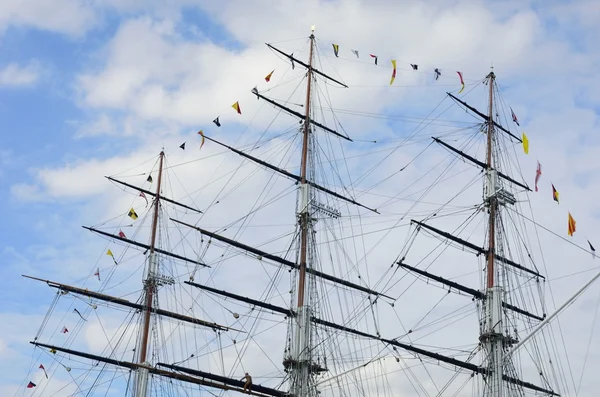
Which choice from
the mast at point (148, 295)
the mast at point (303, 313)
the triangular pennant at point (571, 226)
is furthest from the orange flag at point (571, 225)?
the mast at point (148, 295)

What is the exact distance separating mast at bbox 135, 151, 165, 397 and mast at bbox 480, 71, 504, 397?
72.1 feet

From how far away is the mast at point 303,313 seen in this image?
58.5 meters

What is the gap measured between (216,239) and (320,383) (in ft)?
34.1

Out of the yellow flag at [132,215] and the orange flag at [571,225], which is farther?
the yellow flag at [132,215]

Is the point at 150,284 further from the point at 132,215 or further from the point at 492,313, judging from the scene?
the point at 492,313

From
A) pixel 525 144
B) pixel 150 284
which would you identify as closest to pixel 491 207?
pixel 525 144

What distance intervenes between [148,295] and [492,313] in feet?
83.1

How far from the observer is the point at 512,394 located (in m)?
59.4

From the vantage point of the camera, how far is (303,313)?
198 ft

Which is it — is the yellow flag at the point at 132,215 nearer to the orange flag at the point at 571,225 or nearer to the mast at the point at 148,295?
the mast at the point at 148,295

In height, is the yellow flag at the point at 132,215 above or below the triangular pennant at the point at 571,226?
above

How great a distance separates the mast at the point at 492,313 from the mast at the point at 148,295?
22.0 m

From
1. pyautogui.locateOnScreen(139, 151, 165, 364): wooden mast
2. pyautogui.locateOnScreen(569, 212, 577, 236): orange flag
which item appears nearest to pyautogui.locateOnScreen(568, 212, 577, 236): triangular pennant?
pyautogui.locateOnScreen(569, 212, 577, 236): orange flag

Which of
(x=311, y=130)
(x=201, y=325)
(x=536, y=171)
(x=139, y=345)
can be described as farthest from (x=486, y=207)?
(x=139, y=345)
